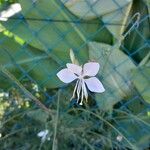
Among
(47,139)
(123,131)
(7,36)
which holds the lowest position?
(123,131)

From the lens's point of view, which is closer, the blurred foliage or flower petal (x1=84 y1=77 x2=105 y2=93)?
flower petal (x1=84 y1=77 x2=105 y2=93)

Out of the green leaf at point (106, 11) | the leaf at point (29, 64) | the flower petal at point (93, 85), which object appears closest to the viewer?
the flower petal at point (93, 85)

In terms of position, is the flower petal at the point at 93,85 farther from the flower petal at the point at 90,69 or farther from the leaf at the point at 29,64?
the leaf at the point at 29,64

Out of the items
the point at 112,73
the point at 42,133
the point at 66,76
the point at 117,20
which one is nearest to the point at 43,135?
the point at 42,133

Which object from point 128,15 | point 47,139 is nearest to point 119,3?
point 128,15

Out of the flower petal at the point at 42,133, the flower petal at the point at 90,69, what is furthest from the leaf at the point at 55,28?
the flower petal at the point at 90,69

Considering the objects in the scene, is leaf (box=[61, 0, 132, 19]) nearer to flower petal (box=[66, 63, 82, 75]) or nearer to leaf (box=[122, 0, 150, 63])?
leaf (box=[122, 0, 150, 63])

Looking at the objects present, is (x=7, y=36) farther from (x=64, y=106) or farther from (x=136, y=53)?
(x=136, y=53)

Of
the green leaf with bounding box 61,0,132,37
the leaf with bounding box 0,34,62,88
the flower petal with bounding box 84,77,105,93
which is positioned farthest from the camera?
the leaf with bounding box 0,34,62,88

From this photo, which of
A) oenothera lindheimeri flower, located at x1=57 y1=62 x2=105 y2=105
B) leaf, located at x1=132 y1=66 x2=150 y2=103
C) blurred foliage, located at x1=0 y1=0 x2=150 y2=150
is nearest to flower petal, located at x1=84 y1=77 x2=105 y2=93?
oenothera lindheimeri flower, located at x1=57 y1=62 x2=105 y2=105
